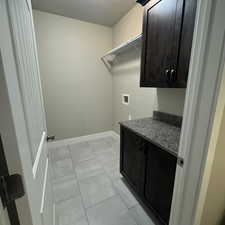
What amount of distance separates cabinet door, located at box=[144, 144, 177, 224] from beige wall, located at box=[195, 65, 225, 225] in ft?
0.82

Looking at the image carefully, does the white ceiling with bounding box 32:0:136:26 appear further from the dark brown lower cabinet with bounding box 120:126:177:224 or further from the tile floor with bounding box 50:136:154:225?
the tile floor with bounding box 50:136:154:225

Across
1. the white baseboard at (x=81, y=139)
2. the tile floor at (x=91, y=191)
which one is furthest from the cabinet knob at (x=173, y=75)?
the white baseboard at (x=81, y=139)

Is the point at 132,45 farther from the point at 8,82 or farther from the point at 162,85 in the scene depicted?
the point at 8,82

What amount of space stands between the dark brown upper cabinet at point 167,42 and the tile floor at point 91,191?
146cm

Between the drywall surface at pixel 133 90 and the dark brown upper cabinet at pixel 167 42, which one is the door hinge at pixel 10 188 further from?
the drywall surface at pixel 133 90

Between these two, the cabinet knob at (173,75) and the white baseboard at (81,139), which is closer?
the cabinet knob at (173,75)

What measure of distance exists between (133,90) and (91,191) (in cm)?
183

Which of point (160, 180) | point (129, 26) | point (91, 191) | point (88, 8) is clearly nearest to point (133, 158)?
point (160, 180)

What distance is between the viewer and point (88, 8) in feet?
7.14

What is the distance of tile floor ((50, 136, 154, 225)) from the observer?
4.39ft

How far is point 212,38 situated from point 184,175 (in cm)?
74

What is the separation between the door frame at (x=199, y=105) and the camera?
0.55 m

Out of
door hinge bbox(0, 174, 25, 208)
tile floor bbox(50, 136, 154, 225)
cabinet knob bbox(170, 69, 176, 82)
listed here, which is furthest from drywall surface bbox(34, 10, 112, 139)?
door hinge bbox(0, 174, 25, 208)

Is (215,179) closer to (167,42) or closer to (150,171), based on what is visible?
(150,171)
